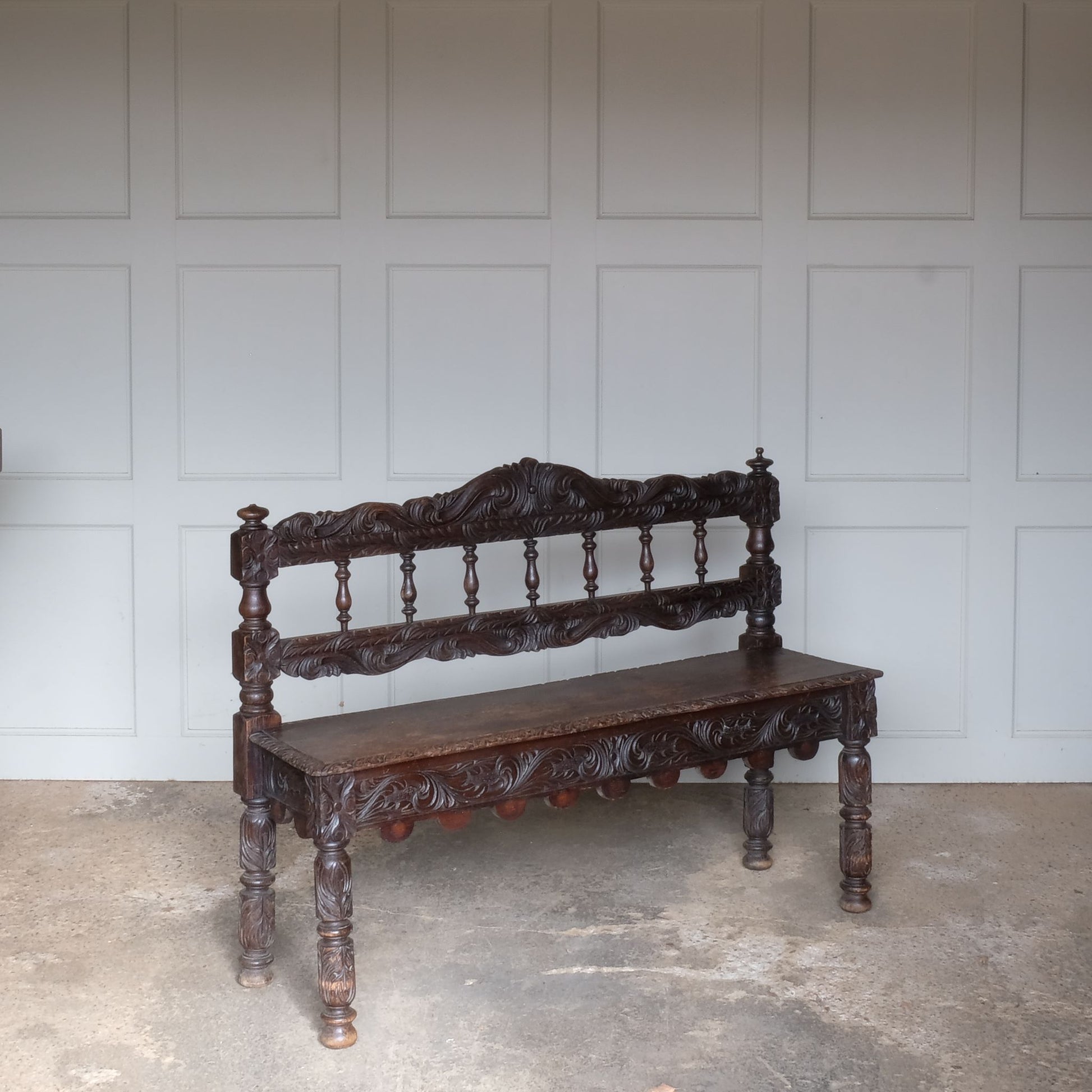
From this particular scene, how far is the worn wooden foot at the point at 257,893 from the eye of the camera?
266 cm

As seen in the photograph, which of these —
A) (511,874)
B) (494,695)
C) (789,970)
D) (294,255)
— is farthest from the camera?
(294,255)

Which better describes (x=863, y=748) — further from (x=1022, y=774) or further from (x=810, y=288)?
(x=810, y=288)

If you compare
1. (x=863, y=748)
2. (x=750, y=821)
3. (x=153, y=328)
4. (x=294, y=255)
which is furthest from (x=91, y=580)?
(x=863, y=748)

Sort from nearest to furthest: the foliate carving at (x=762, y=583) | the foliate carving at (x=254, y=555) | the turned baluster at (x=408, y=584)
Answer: the foliate carving at (x=254, y=555) < the turned baluster at (x=408, y=584) < the foliate carving at (x=762, y=583)

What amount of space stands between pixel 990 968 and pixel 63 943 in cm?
217

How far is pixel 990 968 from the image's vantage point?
276cm

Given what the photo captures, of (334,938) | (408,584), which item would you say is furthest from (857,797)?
(334,938)

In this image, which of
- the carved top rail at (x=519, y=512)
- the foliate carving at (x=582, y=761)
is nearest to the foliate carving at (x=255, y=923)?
the foliate carving at (x=582, y=761)

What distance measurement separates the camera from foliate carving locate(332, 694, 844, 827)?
8.14 ft

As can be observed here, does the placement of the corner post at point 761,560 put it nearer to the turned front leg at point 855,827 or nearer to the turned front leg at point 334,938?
the turned front leg at point 855,827

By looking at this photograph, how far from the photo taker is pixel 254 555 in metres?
2.60

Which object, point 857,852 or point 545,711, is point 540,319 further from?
point 857,852

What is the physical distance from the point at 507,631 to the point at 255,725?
0.67 meters

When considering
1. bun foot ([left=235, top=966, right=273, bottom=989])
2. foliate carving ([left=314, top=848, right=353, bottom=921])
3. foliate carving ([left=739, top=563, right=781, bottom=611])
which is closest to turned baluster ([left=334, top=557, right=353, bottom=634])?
foliate carving ([left=314, top=848, right=353, bottom=921])
